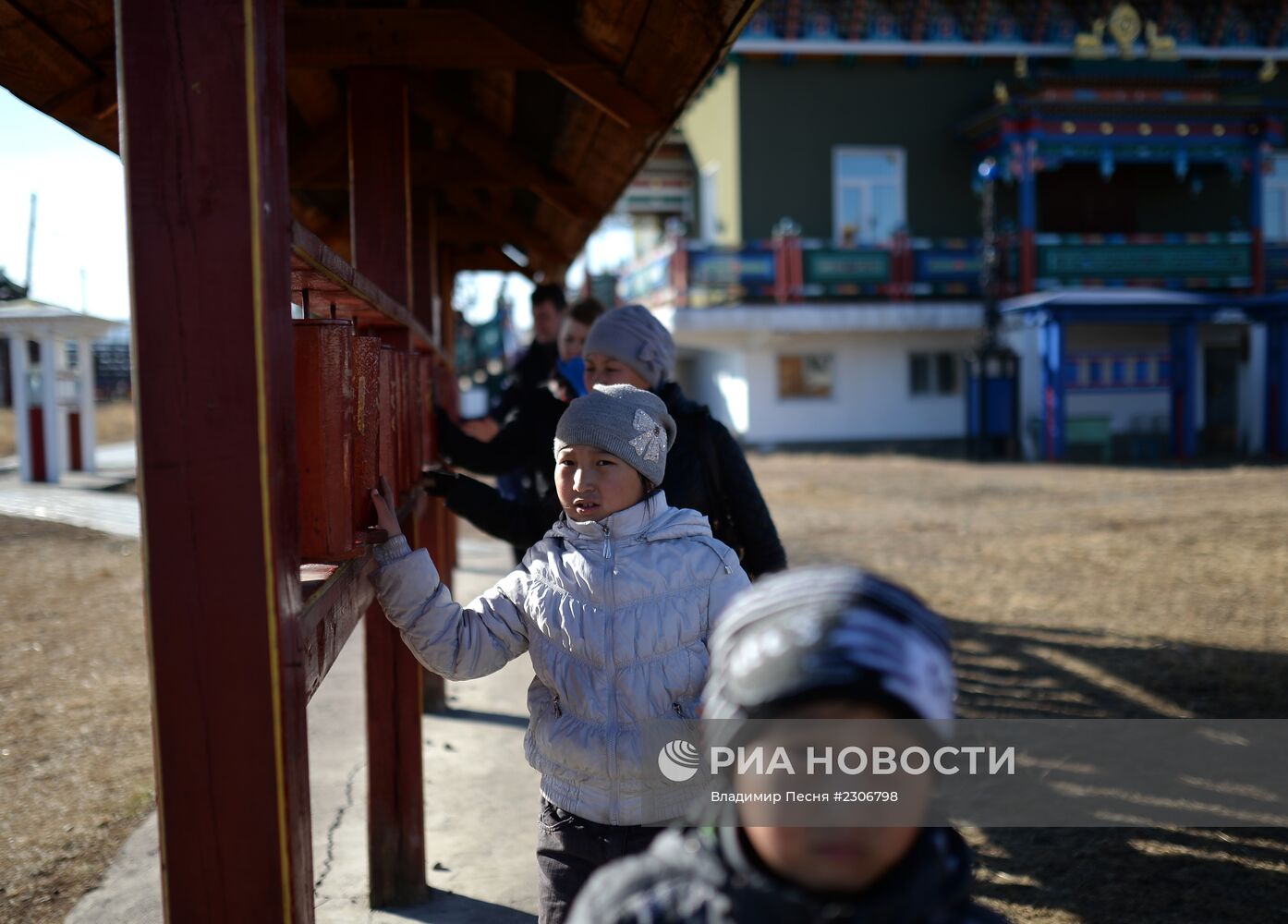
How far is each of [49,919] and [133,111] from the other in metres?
2.89

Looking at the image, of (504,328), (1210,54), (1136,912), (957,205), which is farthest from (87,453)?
(1210,54)

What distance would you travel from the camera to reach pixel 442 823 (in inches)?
159

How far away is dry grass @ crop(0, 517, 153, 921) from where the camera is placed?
3.71 meters

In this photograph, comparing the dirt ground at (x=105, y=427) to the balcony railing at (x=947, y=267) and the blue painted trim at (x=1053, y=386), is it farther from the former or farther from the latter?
the blue painted trim at (x=1053, y=386)

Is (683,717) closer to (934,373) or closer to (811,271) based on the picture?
(811,271)

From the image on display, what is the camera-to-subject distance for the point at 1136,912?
3197 mm

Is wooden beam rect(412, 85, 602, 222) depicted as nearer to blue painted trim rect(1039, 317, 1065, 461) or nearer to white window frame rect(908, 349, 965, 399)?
blue painted trim rect(1039, 317, 1065, 461)

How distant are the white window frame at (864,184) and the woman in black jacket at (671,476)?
19.2m

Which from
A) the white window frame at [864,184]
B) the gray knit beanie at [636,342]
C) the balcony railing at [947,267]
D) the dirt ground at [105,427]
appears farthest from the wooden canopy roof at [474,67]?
the dirt ground at [105,427]

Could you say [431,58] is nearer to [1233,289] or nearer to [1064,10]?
[1233,289]

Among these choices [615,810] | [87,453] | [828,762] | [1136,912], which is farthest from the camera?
[87,453]

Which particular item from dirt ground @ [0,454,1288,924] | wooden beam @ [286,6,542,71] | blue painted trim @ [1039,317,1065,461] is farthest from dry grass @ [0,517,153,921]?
blue painted trim @ [1039,317,1065,461]

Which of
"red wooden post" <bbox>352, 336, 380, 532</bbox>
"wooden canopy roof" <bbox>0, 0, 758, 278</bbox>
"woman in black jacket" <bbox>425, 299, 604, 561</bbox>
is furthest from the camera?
"woman in black jacket" <bbox>425, 299, 604, 561</bbox>

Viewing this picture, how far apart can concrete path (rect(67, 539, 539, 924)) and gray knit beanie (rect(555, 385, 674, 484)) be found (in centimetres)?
174
